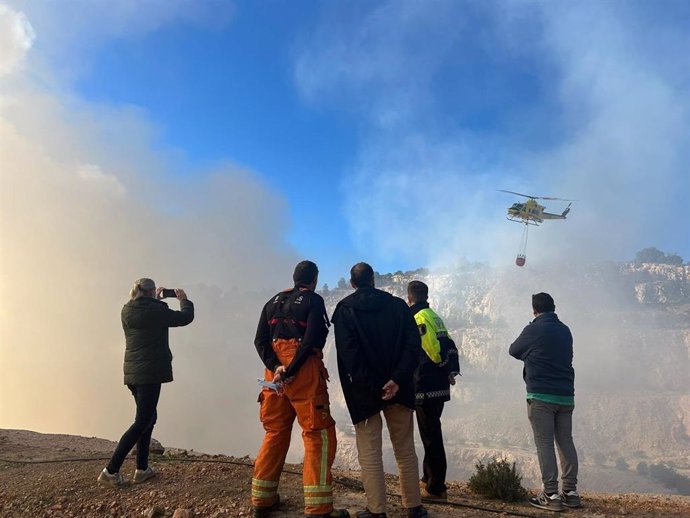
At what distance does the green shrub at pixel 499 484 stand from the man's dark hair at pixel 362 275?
2796 mm

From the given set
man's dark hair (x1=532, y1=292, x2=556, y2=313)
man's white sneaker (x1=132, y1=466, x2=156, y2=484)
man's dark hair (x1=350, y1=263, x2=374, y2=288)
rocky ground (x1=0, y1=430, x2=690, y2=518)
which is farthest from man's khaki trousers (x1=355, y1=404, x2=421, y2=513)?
man's white sneaker (x1=132, y1=466, x2=156, y2=484)

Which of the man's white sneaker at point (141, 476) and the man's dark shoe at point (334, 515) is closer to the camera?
the man's dark shoe at point (334, 515)

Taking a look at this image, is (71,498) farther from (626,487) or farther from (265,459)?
(626,487)

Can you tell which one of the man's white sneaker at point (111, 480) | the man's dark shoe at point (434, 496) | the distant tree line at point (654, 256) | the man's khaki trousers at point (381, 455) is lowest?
the man's dark shoe at point (434, 496)

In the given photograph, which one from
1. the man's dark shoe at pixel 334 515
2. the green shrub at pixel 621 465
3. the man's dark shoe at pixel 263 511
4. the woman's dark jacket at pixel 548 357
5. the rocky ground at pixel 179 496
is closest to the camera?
the man's dark shoe at pixel 334 515

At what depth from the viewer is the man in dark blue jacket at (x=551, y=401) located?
510 cm

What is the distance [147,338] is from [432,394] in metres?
3.10

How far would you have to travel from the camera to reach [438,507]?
4617 millimetres

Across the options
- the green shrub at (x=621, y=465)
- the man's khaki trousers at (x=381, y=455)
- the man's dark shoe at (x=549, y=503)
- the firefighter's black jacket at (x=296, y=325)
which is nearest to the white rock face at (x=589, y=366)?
the green shrub at (x=621, y=465)

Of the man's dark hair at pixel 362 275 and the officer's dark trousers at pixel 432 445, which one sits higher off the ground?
the man's dark hair at pixel 362 275

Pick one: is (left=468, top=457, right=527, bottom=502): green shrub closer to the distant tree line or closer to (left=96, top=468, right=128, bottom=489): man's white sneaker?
(left=96, top=468, right=128, bottom=489): man's white sneaker

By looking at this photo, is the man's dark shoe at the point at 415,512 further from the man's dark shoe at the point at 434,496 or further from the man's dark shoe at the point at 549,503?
the man's dark shoe at the point at 549,503

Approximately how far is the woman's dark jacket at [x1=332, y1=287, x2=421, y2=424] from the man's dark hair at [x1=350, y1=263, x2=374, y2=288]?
Answer: 0.21 m

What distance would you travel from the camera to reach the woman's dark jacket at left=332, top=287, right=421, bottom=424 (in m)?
3.93
